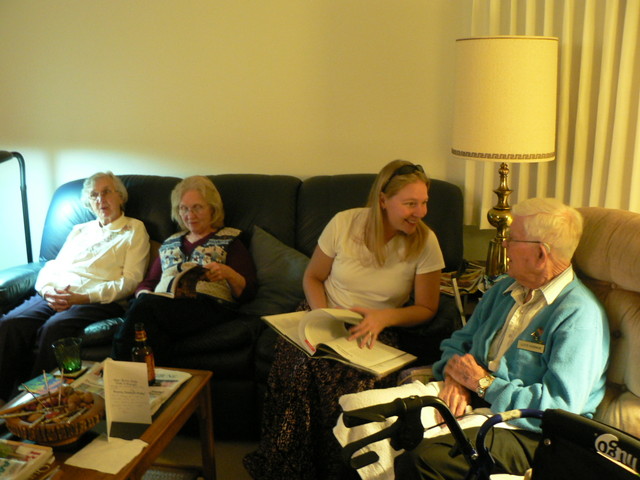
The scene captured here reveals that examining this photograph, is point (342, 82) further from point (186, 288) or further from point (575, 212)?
point (575, 212)

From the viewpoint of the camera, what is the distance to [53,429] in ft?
5.21

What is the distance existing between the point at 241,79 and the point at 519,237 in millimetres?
2024

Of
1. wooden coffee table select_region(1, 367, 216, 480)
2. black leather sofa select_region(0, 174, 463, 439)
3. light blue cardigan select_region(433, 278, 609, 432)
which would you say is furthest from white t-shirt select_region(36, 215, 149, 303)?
light blue cardigan select_region(433, 278, 609, 432)

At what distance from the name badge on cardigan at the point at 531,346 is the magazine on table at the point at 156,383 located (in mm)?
1082

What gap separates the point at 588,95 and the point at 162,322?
6.30 feet

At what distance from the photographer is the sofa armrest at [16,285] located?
109 inches

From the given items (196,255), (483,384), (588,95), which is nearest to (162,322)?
(196,255)

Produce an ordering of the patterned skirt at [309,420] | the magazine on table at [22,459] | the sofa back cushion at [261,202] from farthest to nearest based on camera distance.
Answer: the sofa back cushion at [261,202] < the patterned skirt at [309,420] < the magazine on table at [22,459]

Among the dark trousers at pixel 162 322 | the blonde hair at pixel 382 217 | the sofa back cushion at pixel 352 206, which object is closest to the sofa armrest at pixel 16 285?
the dark trousers at pixel 162 322

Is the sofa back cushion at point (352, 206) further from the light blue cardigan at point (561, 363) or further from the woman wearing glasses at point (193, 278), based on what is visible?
the light blue cardigan at point (561, 363)

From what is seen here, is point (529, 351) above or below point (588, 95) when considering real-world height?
below

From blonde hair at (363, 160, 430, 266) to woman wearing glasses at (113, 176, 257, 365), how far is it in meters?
0.69

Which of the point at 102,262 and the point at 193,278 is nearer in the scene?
the point at 193,278

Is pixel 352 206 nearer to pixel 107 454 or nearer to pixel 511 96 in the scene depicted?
pixel 511 96
